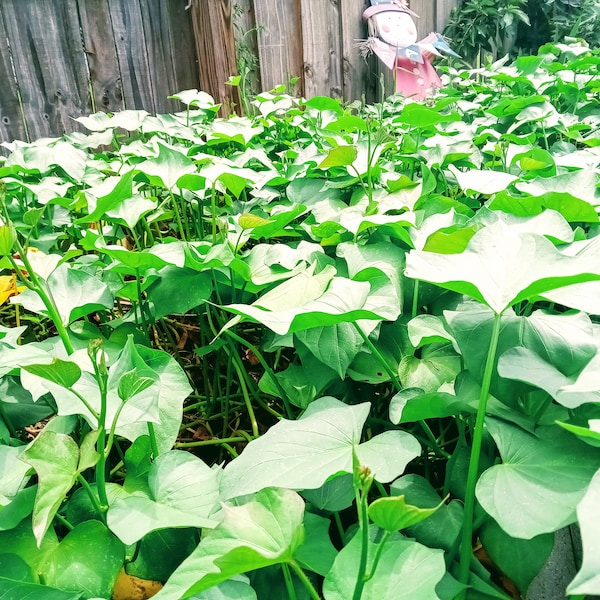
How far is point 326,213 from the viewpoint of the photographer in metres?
0.99

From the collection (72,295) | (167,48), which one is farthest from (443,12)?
(72,295)

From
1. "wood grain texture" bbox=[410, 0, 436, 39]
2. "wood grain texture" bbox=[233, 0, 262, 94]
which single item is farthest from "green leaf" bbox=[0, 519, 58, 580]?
"wood grain texture" bbox=[410, 0, 436, 39]

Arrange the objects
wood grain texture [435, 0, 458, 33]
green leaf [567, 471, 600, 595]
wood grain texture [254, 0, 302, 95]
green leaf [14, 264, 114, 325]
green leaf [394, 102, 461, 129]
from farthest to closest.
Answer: wood grain texture [435, 0, 458, 33] → wood grain texture [254, 0, 302, 95] → green leaf [394, 102, 461, 129] → green leaf [14, 264, 114, 325] → green leaf [567, 471, 600, 595]

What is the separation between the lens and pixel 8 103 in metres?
2.39

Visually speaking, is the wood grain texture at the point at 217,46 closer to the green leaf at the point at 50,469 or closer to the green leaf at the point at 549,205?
the green leaf at the point at 549,205

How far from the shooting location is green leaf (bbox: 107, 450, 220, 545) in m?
0.44

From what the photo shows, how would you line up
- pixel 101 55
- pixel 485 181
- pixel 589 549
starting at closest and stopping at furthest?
pixel 589 549 < pixel 485 181 < pixel 101 55

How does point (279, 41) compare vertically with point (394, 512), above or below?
above

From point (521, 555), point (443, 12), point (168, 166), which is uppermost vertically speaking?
point (443, 12)

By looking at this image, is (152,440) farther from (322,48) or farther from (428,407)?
(322,48)

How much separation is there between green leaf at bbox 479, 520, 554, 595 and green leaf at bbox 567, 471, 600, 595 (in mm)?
164

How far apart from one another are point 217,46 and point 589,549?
283 centimetres

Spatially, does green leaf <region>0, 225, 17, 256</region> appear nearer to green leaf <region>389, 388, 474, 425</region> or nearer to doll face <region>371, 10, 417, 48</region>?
green leaf <region>389, 388, 474, 425</region>

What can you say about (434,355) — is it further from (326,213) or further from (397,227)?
(326,213)
